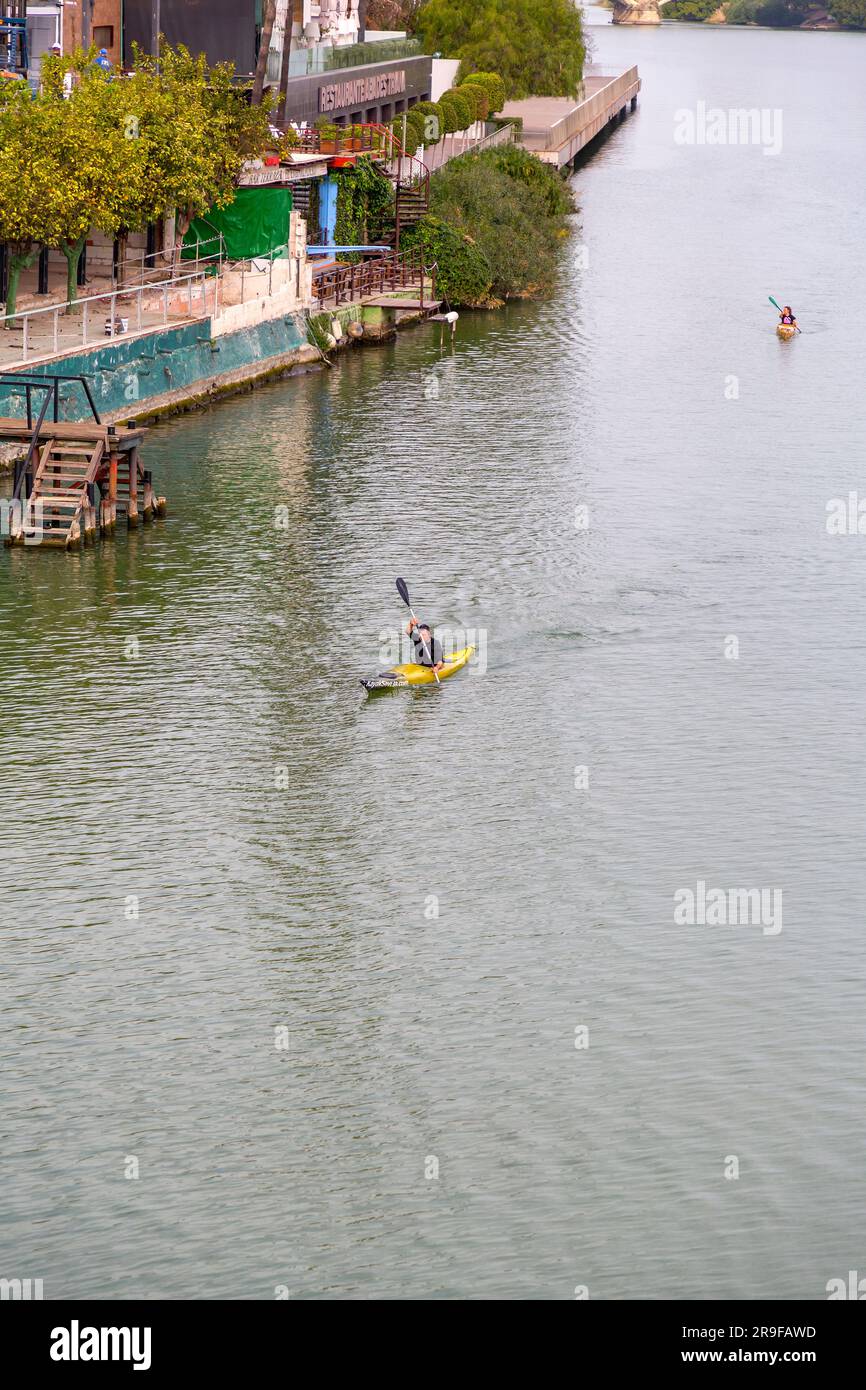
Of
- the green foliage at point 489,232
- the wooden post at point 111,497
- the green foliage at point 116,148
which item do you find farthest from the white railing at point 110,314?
the green foliage at point 489,232

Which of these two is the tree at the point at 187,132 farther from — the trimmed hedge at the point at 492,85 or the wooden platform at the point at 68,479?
the trimmed hedge at the point at 492,85

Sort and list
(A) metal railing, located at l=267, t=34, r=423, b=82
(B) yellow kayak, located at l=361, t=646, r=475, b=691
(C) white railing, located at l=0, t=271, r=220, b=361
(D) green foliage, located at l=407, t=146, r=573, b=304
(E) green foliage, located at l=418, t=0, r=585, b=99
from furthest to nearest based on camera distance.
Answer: (E) green foliage, located at l=418, t=0, r=585, b=99 < (A) metal railing, located at l=267, t=34, r=423, b=82 < (D) green foliage, located at l=407, t=146, r=573, b=304 < (C) white railing, located at l=0, t=271, r=220, b=361 < (B) yellow kayak, located at l=361, t=646, r=475, b=691

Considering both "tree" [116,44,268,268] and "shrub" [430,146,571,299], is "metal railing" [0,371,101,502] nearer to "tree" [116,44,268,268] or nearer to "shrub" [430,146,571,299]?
"tree" [116,44,268,268]

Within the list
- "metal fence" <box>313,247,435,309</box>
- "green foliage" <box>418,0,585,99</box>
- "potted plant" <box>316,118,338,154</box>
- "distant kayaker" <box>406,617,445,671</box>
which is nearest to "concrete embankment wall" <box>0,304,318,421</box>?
"metal fence" <box>313,247,435,309</box>

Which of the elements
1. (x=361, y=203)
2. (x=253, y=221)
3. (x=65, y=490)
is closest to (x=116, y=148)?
(x=253, y=221)

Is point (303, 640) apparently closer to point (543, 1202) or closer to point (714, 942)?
point (714, 942)

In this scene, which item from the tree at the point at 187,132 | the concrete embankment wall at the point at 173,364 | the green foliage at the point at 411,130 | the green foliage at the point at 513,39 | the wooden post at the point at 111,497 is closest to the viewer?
the wooden post at the point at 111,497

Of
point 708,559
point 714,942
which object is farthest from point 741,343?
point 714,942
